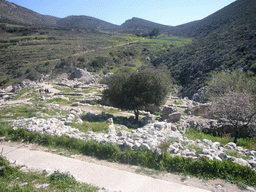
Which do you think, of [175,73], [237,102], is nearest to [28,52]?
[175,73]

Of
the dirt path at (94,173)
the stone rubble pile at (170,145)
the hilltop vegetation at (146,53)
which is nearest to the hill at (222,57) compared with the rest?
the hilltop vegetation at (146,53)

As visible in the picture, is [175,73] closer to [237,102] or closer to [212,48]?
[212,48]

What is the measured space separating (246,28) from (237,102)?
3195 centimetres

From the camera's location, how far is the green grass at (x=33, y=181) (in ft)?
14.0

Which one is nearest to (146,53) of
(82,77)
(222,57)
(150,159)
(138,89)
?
(82,77)

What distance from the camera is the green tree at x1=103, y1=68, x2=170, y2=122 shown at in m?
14.3

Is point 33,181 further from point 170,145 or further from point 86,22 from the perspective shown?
point 86,22

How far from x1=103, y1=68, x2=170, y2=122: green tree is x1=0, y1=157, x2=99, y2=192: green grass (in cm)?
978

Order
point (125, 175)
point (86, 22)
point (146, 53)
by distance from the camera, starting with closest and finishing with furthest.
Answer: point (125, 175), point (146, 53), point (86, 22)

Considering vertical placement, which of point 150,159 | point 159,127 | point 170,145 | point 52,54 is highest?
point 52,54

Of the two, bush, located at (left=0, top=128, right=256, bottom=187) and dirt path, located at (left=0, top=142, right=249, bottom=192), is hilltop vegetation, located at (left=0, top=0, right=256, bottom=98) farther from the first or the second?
dirt path, located at (left=0, top=142, right=249, bottom=192)

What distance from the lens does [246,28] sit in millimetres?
33438

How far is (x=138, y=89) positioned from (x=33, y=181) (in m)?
10.8

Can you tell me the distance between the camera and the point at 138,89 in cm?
1455
